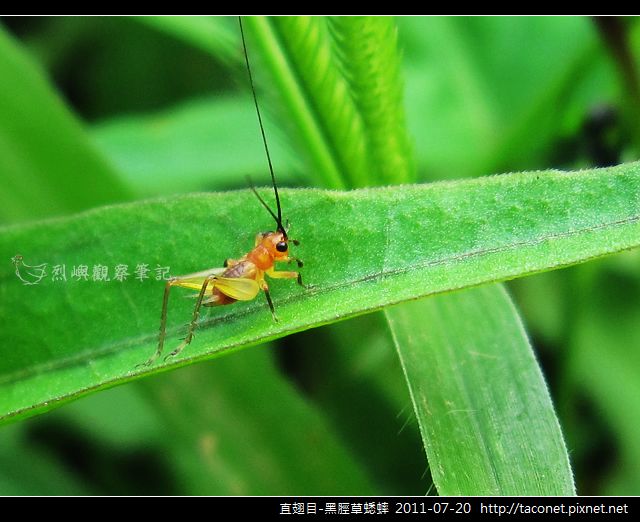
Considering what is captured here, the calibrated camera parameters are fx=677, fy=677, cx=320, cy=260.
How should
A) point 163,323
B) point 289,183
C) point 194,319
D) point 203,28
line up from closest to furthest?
point 163,323 < point 194,319 < point 203,28 < point 289,183

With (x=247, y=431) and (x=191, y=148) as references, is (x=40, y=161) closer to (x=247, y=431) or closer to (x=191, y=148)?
(x=191, y=148)

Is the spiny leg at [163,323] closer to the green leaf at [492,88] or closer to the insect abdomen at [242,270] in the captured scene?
the insect abdomen at [242,270]

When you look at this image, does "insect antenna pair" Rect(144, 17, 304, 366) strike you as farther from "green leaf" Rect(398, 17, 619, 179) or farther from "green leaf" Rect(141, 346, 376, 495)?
"green leaf" Rect(398, 17, 619, 179)

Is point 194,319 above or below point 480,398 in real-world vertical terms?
above

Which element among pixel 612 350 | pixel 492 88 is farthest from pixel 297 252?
pixel 492 88

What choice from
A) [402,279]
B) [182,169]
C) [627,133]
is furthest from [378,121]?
[182,169]

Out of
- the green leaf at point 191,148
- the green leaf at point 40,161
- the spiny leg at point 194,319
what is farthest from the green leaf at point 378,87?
the green leaf at point 191,148
